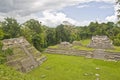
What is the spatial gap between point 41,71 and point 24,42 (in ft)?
30.1

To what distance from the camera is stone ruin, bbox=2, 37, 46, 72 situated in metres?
29.0

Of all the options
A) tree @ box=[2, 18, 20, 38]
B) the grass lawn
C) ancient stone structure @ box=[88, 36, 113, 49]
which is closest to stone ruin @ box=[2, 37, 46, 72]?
the grass lawn

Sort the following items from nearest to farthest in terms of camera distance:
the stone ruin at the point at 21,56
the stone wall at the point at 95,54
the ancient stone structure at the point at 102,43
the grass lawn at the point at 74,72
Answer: the grass lawn at the point at 74,72 < the stone ruin at the point at 21,56 < the stone wall at the point at 95,54 < the ancient stone structure at the point at 102,43

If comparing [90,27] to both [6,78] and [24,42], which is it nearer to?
[24,42]

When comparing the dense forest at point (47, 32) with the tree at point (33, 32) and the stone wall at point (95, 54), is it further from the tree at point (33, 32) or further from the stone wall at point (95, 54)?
the stone wall at point (95, 54)

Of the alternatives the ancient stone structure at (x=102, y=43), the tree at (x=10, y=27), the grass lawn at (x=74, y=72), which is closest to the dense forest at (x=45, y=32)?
the tree at (x=10, y=27)

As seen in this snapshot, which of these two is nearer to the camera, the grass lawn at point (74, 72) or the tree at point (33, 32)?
the grass lawn at point (74, 72)

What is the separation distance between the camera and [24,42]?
36062mm

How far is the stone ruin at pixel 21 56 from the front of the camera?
2899 centimetres

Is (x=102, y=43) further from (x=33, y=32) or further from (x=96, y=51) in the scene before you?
(x=33, y=32)

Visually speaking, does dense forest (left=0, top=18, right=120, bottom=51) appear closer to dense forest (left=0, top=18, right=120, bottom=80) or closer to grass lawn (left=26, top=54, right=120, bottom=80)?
dense forest (left=0, top=18, right=120, bottom=80)

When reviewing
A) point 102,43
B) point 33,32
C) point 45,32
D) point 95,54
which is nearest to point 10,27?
point 33,32

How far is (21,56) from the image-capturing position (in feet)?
104

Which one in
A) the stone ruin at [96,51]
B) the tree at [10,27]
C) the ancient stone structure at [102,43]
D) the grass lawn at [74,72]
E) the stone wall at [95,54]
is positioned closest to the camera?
the grass lawn at [74,72]
